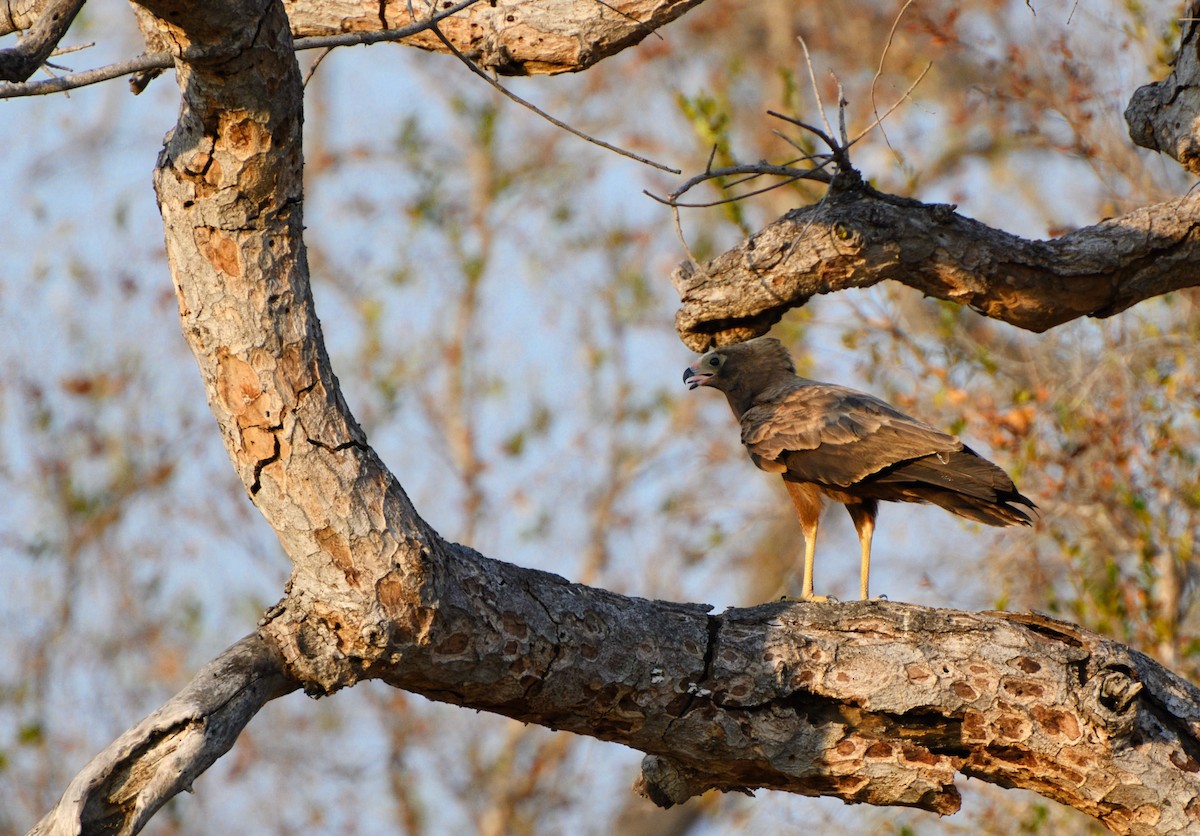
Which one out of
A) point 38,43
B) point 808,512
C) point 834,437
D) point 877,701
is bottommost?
point 877,701

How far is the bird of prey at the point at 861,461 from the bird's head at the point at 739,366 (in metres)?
0.27

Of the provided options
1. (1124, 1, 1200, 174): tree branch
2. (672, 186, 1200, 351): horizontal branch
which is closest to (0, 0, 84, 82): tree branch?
(672, 186, 1200, 351): horizontal branch

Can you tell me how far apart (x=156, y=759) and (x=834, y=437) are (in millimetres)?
3173

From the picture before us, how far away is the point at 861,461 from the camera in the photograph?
552cm

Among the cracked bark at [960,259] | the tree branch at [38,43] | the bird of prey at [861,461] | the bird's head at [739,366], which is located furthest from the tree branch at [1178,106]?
the tree branch at [38,43]

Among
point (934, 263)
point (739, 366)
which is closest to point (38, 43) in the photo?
point (934, 263)

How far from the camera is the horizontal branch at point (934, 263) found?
4.76 meters

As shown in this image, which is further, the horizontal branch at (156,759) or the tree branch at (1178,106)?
the tree branch at (1178,106)

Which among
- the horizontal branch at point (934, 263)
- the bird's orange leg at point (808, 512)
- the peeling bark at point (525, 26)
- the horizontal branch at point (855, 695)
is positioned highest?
the peeling bark at point (525, 26)

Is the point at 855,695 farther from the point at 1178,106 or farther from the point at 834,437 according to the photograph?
the point at 1178,106

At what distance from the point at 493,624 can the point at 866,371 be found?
4.46 meters

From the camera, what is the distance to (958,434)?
7.31m

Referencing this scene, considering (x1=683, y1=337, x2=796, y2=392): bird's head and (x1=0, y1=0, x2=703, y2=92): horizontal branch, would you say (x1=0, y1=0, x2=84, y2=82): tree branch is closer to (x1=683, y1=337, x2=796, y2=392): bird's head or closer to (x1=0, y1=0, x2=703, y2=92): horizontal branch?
(x1=0, y1=0, x2=703, y2=92): horizontal branch

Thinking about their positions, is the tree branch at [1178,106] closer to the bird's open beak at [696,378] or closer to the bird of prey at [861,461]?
the bird of prey at [861,461]
